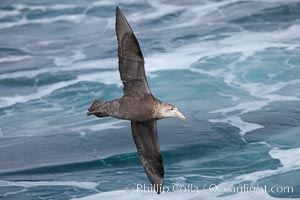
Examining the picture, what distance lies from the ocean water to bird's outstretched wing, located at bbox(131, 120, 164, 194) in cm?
218

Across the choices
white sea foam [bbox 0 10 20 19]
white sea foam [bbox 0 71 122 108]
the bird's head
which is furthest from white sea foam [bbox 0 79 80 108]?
the bird's head

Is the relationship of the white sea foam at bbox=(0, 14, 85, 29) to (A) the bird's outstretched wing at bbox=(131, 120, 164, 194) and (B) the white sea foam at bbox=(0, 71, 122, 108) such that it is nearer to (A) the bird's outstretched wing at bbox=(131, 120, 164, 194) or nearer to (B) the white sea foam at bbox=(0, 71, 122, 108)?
(B) the white sea foam at bbox=(0, 71, 122, 108)

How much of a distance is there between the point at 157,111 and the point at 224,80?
9073mm

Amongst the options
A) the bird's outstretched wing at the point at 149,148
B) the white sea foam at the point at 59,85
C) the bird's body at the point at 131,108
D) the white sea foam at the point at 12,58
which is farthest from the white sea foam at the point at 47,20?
the bird's body at the point at 131,108

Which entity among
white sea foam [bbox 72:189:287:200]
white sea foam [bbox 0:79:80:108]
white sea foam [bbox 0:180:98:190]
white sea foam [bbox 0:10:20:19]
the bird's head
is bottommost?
white sea foam [bbox 72:189:287:200]

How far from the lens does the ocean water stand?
13.8m

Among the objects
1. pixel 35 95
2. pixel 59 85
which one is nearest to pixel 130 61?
pixel 35 95

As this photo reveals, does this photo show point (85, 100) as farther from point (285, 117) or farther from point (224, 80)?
point (285, 117)

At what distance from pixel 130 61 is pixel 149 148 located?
1.19 m

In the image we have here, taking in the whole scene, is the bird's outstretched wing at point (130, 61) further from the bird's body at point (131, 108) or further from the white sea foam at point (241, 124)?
the white sea foam at point (241, 124)

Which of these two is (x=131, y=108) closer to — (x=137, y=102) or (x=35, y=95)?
(x=137, y=102)

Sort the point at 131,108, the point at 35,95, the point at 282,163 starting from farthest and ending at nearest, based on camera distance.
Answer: the point at 35,95 → the point at 282,163 → the point at 131,108

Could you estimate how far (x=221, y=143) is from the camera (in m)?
15.1

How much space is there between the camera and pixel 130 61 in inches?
430
